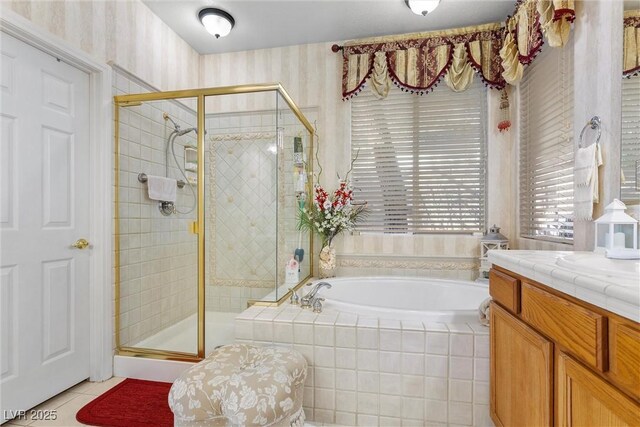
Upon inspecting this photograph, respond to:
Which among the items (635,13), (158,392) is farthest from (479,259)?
(158,392)

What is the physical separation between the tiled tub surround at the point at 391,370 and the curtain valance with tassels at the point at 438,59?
1952mm

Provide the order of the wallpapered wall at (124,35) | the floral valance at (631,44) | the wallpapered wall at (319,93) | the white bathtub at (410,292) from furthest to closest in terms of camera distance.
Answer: the white bathtub at (410,292), the wallpapered wall at (319,93), the wallpapered wall at (124,35), the floral valance at (631,44)

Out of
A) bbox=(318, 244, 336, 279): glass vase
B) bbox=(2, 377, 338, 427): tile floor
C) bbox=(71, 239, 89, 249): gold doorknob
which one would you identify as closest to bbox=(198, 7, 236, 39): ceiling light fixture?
bbox=(71, 239, 89, 249): gold doorknob

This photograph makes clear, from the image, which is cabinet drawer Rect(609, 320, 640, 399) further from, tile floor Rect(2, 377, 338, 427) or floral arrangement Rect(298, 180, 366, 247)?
floral arrangement Rect(298, 180, 366, 247)

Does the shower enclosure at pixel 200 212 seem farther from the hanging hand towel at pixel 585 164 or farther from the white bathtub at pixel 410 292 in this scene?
the hanging hand towel at pixel 585 164

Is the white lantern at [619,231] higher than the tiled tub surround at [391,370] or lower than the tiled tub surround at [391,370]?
higher

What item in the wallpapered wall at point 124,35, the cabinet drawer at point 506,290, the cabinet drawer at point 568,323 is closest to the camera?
the cabinet drawer at point 568,323

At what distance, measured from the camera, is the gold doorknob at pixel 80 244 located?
1.79 meters

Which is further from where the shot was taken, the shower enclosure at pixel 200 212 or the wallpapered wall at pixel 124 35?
the shower enclosure at pixel 200 212

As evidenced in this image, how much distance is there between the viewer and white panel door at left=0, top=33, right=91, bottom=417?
4.78ft

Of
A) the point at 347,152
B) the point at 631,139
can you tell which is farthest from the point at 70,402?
the point at 631,139

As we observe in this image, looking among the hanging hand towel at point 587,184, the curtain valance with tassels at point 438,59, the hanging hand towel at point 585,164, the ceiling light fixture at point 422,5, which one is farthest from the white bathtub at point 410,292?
the ceiling light fixture at point 422,5

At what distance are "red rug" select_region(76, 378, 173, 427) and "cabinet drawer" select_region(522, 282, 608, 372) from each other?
1.71m

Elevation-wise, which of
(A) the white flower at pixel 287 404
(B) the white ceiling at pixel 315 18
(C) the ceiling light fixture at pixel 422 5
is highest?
(B) the white ceiling at pixel 315 18
